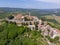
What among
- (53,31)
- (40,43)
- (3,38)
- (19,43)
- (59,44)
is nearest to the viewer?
(19,43)

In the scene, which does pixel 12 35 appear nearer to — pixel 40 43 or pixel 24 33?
pixel 24 33

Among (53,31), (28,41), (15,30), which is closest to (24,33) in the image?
(15,30)

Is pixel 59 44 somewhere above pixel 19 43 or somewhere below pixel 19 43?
below

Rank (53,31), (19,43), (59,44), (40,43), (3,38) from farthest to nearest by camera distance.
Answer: (53,31), (59,44), (3,38), (40,43), (19,43)

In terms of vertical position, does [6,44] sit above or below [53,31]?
above

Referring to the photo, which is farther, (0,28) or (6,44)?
(0,28)

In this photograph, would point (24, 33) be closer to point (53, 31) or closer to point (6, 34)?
point (6, 34)

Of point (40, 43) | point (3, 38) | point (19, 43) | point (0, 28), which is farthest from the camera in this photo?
point (0, 28)

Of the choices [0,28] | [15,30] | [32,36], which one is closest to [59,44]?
[32,36]

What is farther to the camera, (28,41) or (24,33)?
(24,33)
